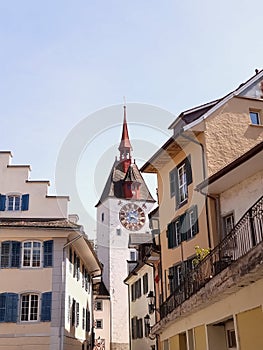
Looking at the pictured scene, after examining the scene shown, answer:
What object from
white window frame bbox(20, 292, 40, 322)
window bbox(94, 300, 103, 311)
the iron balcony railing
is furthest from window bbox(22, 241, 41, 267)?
window bbox(94, 300, 103, 311)

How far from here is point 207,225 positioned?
1905 centimetres

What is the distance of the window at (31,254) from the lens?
25.7m

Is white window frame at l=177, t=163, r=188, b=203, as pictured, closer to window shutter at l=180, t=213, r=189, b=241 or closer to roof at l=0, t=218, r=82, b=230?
window shutter at l=180, t=213, r=189, b=241

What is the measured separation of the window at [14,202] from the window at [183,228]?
9452 mm

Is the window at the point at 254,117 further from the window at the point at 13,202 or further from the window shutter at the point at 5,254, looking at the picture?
the window at the point at 13,202

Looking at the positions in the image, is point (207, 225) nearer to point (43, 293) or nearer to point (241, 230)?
point (241, 230)

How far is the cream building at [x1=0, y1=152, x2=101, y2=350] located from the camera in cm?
2444

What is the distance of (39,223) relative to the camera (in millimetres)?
26625

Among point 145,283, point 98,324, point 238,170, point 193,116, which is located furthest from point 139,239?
point 238,170

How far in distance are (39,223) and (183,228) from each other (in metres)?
8.79

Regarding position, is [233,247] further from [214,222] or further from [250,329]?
[214,222]

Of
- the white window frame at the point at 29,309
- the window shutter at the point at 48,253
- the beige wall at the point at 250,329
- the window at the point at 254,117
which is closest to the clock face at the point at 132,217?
the window shutter at the point at 48,253

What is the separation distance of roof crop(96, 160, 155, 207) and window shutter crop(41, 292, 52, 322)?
3894cm

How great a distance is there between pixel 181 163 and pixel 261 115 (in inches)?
160
